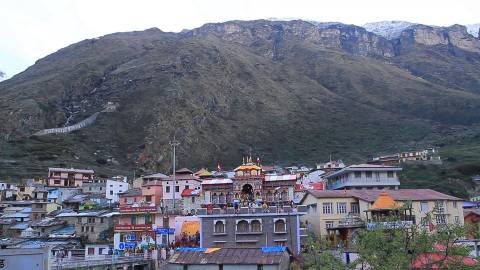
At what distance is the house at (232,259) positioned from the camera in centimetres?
4591

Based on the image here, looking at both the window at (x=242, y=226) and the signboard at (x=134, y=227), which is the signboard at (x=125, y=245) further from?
the window at (x=242, y=226)

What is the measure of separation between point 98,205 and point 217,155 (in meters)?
71.7

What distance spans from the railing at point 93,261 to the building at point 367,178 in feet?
109

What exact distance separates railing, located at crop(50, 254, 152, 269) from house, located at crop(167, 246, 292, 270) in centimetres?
477

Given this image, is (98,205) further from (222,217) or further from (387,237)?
(387,237)

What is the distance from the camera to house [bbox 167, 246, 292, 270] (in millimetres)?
45906

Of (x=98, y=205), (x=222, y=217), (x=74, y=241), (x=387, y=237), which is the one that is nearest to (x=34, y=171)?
(x=98, y=205)

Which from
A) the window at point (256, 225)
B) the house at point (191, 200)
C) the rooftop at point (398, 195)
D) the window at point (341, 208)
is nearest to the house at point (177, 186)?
the house at point (191, 200)

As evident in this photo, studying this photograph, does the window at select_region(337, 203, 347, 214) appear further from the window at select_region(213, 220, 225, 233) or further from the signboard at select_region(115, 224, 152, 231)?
the signboard at select_region(115, 224, 152, 231)

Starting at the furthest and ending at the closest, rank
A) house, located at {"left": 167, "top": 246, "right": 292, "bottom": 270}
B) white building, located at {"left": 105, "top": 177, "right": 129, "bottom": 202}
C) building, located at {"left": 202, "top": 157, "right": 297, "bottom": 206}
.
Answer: white building, located at {"left": 105, "top": 177, "right": 129, "bottom": 202} → building, located at {"left": 202, "top": 157, "right": 297, "bottom": 206} → house, located at {"left": 167, "top": 246, "right": 292, "bottom": 270}

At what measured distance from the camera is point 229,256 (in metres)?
48.3

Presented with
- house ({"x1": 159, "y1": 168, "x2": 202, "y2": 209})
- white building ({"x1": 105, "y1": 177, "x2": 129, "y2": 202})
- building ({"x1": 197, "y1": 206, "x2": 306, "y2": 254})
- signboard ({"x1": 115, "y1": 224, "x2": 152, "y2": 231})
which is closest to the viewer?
building ({"x1": 197, "y1": 206, "x2": 306, "y2": 254})

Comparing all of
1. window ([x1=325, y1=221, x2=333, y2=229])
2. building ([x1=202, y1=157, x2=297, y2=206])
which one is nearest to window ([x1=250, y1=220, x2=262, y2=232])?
window ([x1=325, y1=221, x2=333, y2=229])

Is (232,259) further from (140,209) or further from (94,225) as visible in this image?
(94,225)
